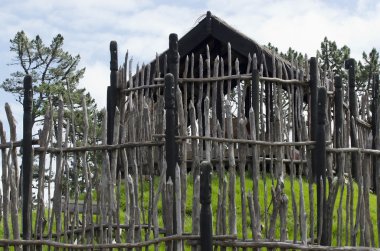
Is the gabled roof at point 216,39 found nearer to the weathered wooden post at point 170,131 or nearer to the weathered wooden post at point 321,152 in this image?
the weathered wooden post at point 321,152

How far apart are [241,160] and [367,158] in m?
1.10

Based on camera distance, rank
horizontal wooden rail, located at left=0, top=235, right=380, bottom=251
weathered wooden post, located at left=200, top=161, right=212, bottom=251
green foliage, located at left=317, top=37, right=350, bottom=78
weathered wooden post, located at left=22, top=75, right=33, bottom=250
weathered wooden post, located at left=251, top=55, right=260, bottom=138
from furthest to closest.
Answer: green foliage, located at left=317, top=37, right=350, bottom=78
weathered wooden post, located at left=251, top=55, right=260, bottom=138
weathered wooden post, located at left=22, top=75, right=33, bottom=250
horizontal wooden rail, located at left=0, top=235, right=380, bottom=251
weathered wooden post, located at left=200, top=161, right=212, bottom=251

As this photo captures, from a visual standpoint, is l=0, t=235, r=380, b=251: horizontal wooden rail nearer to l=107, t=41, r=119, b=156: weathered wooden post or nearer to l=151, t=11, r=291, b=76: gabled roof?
l=107, t=41, r=119, b=156: weathered wooden post

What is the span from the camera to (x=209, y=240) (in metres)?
→ 5.46

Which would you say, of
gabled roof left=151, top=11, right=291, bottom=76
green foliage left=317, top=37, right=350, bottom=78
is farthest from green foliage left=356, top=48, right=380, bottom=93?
gabled roof left=151, top=11, right=291, bottom=76

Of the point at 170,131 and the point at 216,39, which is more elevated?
the point at 216,39

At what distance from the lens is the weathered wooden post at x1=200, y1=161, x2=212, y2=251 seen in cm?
531

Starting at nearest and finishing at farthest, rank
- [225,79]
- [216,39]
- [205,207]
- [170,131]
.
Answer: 1. [205,207]
2. [170,131]
3. [225,79]
4. [216,39]

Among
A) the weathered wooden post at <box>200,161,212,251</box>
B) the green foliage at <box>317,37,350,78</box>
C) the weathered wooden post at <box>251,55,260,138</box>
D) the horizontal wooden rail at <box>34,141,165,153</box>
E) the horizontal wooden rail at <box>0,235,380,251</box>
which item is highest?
the green foliage at <box>317,37,350,78</box>

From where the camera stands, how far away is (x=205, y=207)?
5.35 m

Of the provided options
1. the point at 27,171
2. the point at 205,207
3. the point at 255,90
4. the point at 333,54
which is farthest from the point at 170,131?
the point at 333,54

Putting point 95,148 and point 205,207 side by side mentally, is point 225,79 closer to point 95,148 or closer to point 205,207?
point 95,148

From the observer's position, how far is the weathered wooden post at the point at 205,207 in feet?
17.4

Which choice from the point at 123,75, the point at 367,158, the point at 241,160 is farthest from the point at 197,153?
the point at 123,75
